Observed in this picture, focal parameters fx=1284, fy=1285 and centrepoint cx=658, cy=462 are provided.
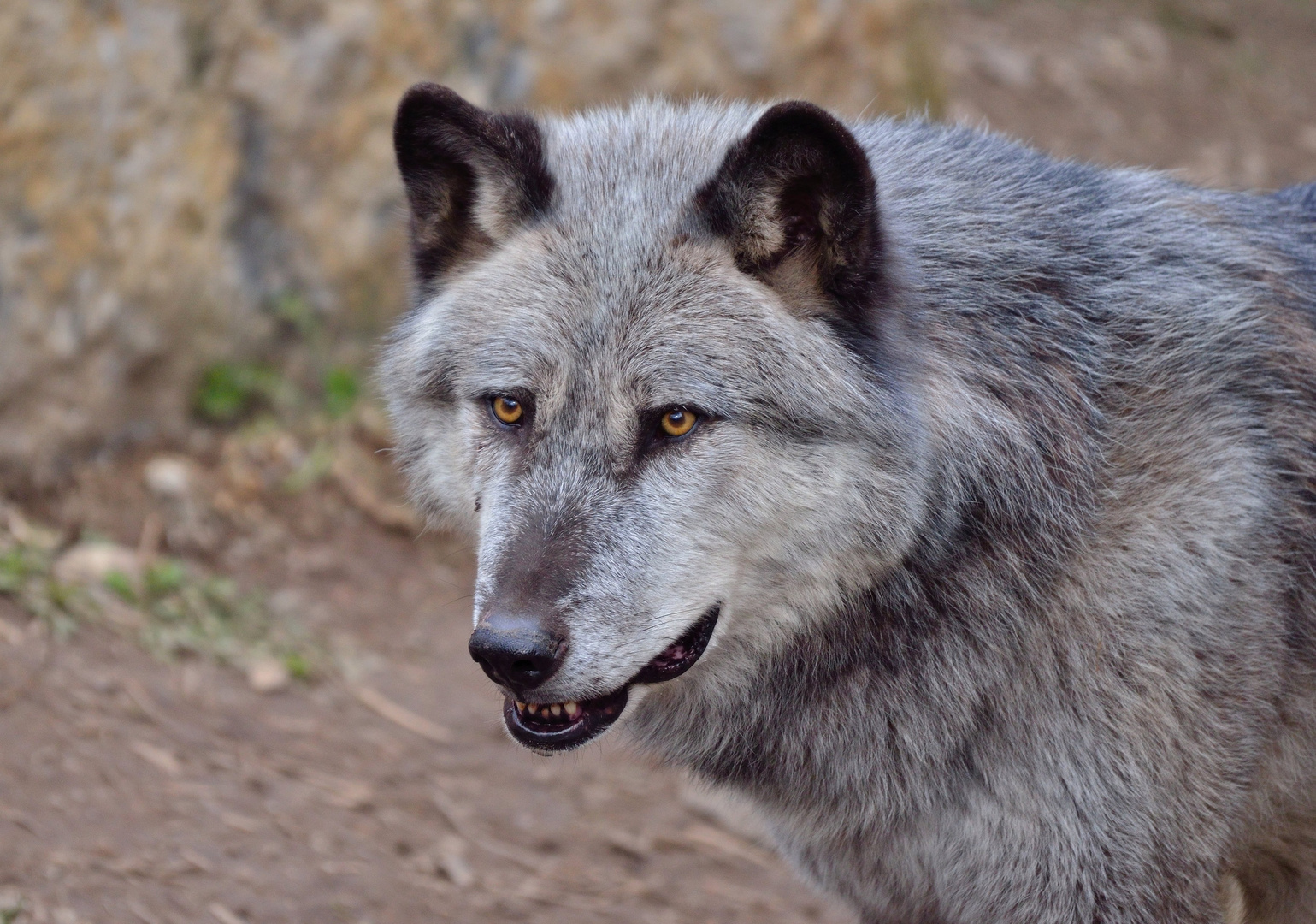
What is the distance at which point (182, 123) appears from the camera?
6242 millimetres

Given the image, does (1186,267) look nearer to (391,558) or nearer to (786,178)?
(786,178)

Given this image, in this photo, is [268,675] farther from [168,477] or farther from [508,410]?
[508,410]

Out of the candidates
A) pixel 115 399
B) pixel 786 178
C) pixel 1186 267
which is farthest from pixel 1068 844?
pixel 115 399

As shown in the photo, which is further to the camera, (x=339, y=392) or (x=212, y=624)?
(x=339, y=392)

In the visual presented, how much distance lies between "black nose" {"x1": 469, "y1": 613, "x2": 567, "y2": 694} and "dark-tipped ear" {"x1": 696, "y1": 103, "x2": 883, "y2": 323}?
101 cm

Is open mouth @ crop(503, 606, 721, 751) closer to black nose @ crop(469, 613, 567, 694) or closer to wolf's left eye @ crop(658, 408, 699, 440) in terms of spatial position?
black nose @ crop(469, 613, 567, 694)

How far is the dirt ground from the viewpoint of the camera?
4117mm

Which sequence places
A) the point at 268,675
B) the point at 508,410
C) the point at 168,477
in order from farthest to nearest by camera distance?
the point at 168,477 → the point at 268,675 → the point at 508,410

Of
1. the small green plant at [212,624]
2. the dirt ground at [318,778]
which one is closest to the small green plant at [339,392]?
the dirt ground at [318,778]

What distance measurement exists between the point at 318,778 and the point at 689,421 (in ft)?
8.92

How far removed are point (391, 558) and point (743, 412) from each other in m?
4.06

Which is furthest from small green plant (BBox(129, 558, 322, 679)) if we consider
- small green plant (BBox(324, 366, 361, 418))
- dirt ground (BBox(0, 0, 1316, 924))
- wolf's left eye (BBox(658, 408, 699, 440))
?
wolf's left eye (BBox(658, 408, 699, 440))

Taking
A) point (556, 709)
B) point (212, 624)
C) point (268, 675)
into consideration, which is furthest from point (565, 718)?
point (212, 624)

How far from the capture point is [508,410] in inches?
124
